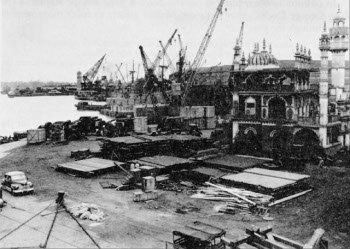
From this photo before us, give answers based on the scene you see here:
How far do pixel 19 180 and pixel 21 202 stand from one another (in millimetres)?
2582

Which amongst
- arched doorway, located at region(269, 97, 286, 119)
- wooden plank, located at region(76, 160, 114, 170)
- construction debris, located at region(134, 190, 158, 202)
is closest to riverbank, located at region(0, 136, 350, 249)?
construction debris, located at region(134, 190, 158, 202)

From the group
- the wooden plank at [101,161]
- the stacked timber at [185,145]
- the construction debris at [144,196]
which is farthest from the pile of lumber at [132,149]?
the construction debris at [144,196]

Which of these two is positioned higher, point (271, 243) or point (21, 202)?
point (271, 243)

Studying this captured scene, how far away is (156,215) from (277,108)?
23842mm

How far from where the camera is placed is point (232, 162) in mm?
31812

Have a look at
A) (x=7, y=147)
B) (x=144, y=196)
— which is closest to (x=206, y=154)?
(x=144, y=196)

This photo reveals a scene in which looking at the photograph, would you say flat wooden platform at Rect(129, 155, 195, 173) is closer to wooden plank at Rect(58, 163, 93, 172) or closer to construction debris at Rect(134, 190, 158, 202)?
wooden plank at Rect(58, 163, 93, 172)

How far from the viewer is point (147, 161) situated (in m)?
30.6

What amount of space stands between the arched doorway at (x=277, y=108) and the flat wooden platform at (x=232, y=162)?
24.1 feet

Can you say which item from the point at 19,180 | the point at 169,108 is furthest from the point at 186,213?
the point at 169,108

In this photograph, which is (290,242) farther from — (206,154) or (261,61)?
(261,61)

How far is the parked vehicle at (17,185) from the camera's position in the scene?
24094 millimetres

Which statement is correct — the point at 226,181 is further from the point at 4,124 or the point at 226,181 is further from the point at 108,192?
the point at 4,124

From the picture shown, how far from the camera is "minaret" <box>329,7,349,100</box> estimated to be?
2093 inches
